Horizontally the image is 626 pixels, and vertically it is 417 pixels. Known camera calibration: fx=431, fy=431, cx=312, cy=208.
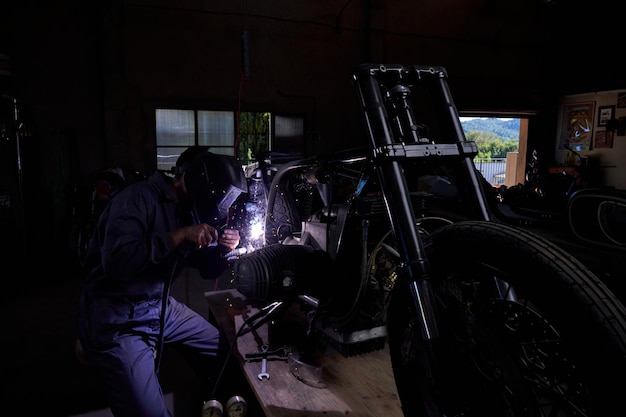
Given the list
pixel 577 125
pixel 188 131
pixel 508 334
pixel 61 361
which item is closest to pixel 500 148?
pixel 577 125

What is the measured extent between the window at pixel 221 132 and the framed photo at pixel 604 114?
23.9ft

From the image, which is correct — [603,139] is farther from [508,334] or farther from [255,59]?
[508,334]

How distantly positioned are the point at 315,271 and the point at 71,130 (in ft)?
19.5

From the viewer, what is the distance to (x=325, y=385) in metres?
2.03

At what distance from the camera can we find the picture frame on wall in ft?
33.9

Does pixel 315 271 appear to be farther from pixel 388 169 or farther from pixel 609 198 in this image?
pixel 609 198

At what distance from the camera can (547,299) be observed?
1037 mm

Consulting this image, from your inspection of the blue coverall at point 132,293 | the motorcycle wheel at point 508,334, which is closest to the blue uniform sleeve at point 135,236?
the blue coverall at point 132,293

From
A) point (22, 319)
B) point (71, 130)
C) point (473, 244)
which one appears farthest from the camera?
point (71, 130)

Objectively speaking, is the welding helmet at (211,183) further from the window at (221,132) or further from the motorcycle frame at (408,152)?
the window at (221,132)

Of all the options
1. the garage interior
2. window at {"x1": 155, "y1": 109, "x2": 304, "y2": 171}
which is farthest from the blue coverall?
window at {"x1": 155, "y1": 109, "x2": 304, "y2": 171}

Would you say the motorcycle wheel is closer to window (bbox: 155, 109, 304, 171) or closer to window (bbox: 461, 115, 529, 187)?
window (bbox: 155, 109, 304, 171)

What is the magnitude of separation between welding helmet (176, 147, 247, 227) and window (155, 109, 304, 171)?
15.2 ft

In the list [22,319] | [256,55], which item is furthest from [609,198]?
[256,55]
